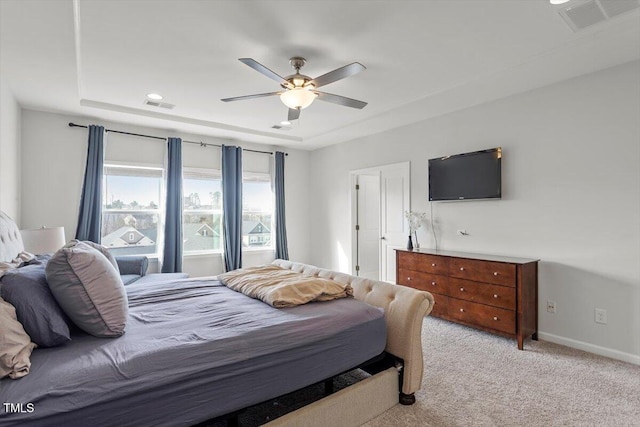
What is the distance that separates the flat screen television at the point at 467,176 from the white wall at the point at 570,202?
0.38 ft

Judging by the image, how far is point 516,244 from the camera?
3.65m

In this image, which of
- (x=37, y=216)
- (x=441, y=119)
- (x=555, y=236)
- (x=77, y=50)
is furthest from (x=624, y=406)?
(x=37, y=216)

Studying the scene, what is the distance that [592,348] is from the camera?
308cm

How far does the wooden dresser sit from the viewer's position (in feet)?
10.5

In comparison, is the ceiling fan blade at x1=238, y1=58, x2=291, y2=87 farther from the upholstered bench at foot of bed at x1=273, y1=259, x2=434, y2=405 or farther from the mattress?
the upholstered bench at foot of bed at x1=273, y1=259, x2=434, y2=405

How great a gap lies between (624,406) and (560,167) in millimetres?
2140

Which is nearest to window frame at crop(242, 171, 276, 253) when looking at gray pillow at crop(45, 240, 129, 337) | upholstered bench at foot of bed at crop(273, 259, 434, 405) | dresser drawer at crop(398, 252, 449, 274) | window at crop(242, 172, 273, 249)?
window at crop(242, 172, 273, 249)

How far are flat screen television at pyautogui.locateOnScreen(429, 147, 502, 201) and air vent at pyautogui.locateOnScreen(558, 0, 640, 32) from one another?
5.05 ft

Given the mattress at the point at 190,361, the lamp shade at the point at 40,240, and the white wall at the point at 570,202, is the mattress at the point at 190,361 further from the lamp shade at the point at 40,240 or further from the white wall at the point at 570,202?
the white wall at the point at 570,202

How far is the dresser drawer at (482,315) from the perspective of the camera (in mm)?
3244

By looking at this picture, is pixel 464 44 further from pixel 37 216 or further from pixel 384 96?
pixel 37 216

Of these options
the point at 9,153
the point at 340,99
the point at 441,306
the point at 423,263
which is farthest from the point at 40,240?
the point at 441,306

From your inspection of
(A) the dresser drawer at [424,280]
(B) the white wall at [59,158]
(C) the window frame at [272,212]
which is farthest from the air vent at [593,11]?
(B) the white wall at [59,158]

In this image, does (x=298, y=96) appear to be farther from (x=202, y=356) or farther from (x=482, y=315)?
(x=482, y=315)
